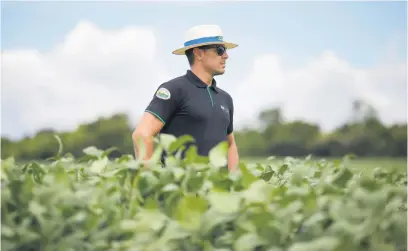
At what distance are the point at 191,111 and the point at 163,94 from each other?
303mm

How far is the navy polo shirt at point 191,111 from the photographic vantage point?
5133 millimetres

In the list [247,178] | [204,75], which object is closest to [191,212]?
[247,178]

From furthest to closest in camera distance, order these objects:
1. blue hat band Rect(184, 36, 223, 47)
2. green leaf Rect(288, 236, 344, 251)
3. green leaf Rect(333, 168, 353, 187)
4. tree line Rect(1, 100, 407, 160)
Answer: tree line Rect(1, 100, 407, 160), blue hat band Rect(184, 36, 223, 47), green leaf Rect(333, 168, 353, 187), green leaf Rect(288, 236, 344, 251)

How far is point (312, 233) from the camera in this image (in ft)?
7.49

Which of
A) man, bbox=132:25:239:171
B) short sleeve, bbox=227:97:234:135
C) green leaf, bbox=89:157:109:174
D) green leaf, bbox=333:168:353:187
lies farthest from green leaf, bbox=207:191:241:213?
short sleeve, bbox=227:97:234:135

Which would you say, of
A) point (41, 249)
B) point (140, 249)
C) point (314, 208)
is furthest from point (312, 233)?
point (41, 249)

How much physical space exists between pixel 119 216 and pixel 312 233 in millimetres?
782

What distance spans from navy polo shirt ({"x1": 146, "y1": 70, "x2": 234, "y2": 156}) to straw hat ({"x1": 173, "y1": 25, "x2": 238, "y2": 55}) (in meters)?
0.32

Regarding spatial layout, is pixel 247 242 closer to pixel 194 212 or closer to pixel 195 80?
pixel 194 212

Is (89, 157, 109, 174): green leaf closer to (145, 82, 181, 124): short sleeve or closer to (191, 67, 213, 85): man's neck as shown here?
(145, 82, 181, 124): short sleeve

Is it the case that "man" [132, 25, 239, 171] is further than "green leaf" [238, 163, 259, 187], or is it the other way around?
"man" [132, 25, 239, 171]

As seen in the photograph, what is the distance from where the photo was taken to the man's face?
18.4ft

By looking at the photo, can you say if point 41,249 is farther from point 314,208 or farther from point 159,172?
point 314,208

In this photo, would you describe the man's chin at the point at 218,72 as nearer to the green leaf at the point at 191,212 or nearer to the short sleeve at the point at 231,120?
the short sleeve at the point at 231,120
